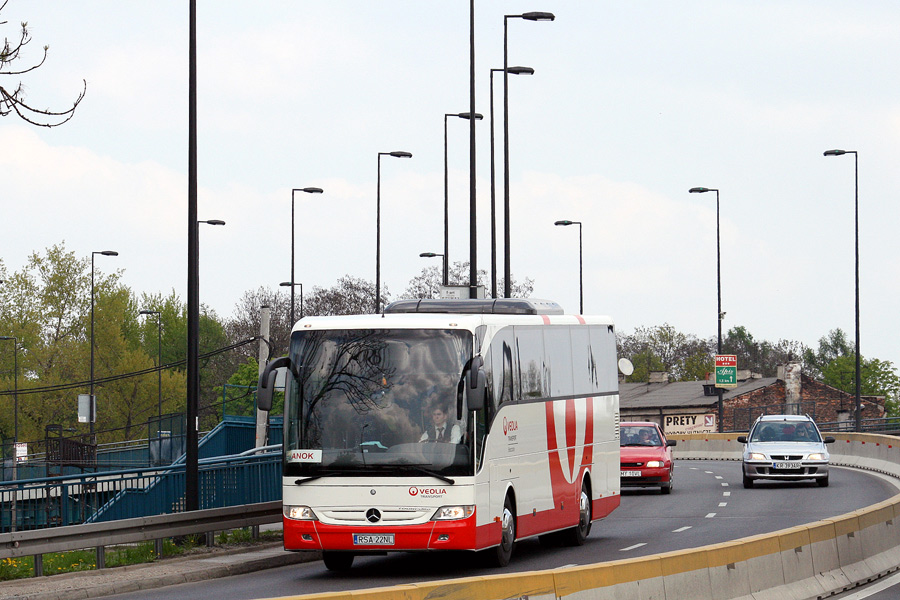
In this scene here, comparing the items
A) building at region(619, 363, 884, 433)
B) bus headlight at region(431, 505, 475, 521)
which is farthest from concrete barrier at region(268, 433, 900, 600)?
building at region(619, 363, 884, 433)

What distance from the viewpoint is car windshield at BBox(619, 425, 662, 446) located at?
3278 centimetres

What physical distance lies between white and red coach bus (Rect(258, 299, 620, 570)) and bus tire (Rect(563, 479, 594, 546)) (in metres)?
2.42

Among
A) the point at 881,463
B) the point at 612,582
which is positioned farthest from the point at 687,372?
the point at 612,582

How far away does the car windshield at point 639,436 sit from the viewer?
108ft

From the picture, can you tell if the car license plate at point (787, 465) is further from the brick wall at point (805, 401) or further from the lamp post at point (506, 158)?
the brick wall at point (805, 401)

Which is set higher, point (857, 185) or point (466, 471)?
point (857, 185)

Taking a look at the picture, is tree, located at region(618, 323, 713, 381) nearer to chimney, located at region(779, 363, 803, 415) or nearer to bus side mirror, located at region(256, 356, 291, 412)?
chimney, located at region(779, 363, 803, 415)

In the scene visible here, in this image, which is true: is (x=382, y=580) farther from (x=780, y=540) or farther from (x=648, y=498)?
(x=648, y=498)

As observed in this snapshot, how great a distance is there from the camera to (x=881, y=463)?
43.0m

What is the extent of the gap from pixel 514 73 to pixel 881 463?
55.1 ft

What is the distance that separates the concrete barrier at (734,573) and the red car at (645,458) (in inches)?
602

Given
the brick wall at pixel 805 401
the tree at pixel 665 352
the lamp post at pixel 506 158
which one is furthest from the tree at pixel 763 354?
the lamp post at pixel 506 158

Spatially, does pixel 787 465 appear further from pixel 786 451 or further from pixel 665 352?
pixel 665 352

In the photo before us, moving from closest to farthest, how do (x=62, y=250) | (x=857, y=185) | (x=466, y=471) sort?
1. (x=466, y=471)
2. (x=857, y=185)
3. (x=62, y=250)
